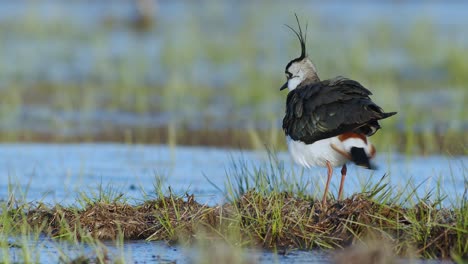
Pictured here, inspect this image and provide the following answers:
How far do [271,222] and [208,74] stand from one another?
368 inches

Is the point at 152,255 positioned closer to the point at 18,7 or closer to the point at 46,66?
the point at 46,66

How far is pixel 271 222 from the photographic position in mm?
5562

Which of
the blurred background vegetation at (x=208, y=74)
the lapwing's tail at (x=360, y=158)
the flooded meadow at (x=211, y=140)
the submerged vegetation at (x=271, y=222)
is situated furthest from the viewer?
the blurred background vegetation at (x=208, y=74)

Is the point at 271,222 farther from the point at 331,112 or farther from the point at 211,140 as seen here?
the point at 211,140

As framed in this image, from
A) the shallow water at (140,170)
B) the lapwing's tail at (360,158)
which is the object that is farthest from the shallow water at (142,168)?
the lapwing's tail at (360,158)

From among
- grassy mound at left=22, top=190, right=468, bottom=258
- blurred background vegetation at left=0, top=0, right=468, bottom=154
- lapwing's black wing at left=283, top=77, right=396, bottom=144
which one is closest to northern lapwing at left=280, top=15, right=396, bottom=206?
lapwing's black wing at left=283, top=77, right=396, bottom=144

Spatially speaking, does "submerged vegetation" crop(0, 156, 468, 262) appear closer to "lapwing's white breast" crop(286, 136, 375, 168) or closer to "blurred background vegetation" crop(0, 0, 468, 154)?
"lapwing's white breast" crop(286, 136, 375, 168)

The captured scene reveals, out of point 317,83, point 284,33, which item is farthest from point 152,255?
point 284,33

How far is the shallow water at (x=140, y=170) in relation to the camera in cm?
732

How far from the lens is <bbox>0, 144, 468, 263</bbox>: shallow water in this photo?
7.32 metres

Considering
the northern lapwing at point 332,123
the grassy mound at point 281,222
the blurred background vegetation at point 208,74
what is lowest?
the grassy mound at point 281,222

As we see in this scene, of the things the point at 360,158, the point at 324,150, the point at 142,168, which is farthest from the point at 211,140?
the point at 360,158

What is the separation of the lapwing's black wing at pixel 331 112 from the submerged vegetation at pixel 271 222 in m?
0.40

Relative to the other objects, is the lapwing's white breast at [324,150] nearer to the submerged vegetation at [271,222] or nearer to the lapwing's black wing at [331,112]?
the lapwing's black wing at [331,112]
